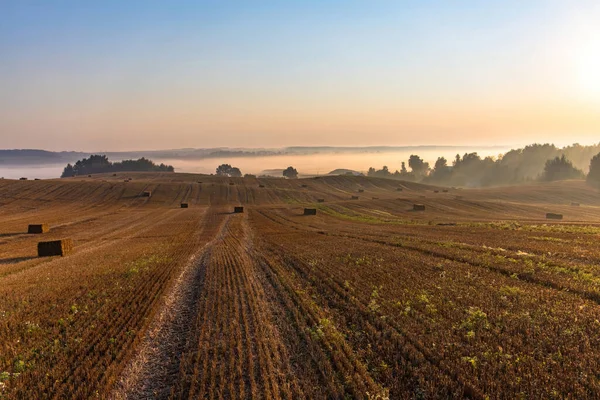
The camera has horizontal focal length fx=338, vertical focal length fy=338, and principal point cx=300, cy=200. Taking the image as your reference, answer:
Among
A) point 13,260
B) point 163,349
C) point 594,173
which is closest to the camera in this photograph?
point 163,349

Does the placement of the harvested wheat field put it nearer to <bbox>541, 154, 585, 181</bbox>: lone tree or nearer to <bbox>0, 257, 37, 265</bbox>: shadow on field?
<bbox>0, 257, 37, 265</bbox>: shadow on field

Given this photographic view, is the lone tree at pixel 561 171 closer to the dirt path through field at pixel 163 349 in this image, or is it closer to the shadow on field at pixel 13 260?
the dirt path through field at pixel 163 349

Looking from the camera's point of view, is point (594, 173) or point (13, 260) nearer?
point (13, 260)

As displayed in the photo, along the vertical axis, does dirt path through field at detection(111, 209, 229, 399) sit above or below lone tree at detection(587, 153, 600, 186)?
below

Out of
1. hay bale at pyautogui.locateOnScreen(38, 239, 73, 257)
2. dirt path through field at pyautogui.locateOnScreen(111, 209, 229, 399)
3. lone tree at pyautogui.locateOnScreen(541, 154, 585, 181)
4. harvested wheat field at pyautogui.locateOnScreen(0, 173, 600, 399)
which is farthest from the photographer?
lone tree at pyautogui.locateOnScreen(541, 154, 585, 181)

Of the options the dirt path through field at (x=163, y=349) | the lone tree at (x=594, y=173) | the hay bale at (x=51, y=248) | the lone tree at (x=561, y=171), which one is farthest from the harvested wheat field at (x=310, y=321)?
the lone tree at (x=561, y=171)

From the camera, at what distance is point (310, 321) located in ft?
40.1

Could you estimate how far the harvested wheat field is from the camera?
852 cm

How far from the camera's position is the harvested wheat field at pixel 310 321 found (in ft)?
27.9

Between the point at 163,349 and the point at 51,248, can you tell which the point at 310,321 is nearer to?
the point at 163,349

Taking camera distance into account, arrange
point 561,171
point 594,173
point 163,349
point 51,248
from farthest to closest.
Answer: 1. point 561,171
2. point 594,173
3. point 51,248
4. point 163,349

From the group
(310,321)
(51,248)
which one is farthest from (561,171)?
(51,248)

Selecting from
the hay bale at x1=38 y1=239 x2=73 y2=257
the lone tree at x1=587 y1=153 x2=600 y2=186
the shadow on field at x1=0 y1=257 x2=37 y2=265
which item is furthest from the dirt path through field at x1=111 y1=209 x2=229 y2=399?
the lone tree at x1=587 y1=153 x2=600 y2=186

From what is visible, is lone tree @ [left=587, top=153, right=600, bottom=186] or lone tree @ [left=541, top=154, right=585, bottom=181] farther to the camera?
lone tree @ [left=541, top=154, right=585, bottom=181]
